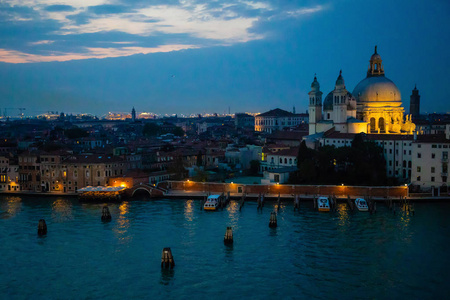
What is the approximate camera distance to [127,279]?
10.0m

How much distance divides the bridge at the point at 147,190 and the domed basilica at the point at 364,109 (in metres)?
9.00

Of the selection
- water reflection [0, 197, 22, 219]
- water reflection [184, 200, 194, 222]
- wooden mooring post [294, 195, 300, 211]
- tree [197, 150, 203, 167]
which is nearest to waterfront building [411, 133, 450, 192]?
wooden mooring post [294, 195, 300, 211]

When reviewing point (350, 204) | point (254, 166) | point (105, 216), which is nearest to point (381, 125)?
point (254, 166)

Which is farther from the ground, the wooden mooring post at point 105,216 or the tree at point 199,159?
the tree at point 199,159

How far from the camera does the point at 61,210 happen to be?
16328 millimetres

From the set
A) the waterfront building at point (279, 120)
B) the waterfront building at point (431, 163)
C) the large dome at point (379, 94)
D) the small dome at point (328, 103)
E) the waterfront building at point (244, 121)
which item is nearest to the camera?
the waterfront building at point (431, 163)

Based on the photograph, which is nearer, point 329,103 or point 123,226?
point 123,226

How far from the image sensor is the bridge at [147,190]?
18469mm

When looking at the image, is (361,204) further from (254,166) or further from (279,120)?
(279,120)

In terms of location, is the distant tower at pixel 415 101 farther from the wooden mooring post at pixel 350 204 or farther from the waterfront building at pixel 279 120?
the wooden mooring post at pixel 350 204

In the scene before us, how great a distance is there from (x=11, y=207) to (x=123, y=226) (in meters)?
5.10

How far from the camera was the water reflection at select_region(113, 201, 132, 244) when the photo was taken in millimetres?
12694

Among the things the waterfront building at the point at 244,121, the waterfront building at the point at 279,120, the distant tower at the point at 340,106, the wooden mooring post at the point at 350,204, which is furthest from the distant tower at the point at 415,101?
the wooden mooring post at the point at 350,204

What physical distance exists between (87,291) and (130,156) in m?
12.6
